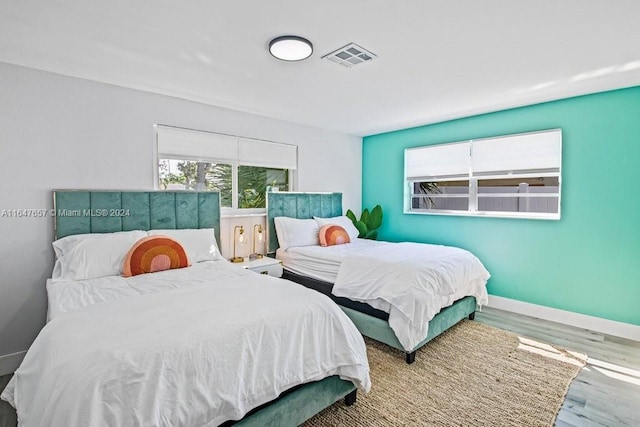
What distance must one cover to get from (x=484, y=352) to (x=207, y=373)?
8.17 ft

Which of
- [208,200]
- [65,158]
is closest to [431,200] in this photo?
[208,200]

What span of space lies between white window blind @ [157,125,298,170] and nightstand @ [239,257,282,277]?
4.15 ft

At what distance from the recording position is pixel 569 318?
135 inches

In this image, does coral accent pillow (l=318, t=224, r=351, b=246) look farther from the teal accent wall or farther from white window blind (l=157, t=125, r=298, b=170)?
the teal accent wall

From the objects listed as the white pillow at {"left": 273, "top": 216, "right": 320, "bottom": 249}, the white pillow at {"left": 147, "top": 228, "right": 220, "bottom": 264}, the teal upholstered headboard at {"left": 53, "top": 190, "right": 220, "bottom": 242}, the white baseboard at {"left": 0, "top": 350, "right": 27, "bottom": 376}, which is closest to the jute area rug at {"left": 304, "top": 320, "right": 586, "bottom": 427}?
the white pillow at {"left": 273, "top": 216, "right": 320, "bottom": 249}

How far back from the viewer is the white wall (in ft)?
→ 8.35

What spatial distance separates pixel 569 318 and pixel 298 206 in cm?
346

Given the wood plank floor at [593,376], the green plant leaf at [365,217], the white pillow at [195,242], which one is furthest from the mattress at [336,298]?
the green plant leaf at [365,217]

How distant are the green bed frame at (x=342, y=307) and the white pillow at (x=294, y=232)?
147 millimetres

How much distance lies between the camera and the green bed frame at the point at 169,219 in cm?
167

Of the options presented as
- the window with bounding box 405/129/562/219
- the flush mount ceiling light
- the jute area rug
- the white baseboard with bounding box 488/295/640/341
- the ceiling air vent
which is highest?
the ceiling air vent

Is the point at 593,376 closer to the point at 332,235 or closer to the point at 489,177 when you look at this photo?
→ the point at 489,177

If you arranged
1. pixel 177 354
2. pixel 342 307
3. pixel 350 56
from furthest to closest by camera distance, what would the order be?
pixel 342 307
pixel 350 56
pixel 177 354

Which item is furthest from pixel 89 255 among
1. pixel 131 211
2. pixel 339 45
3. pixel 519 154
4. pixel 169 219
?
pixel 519 154
